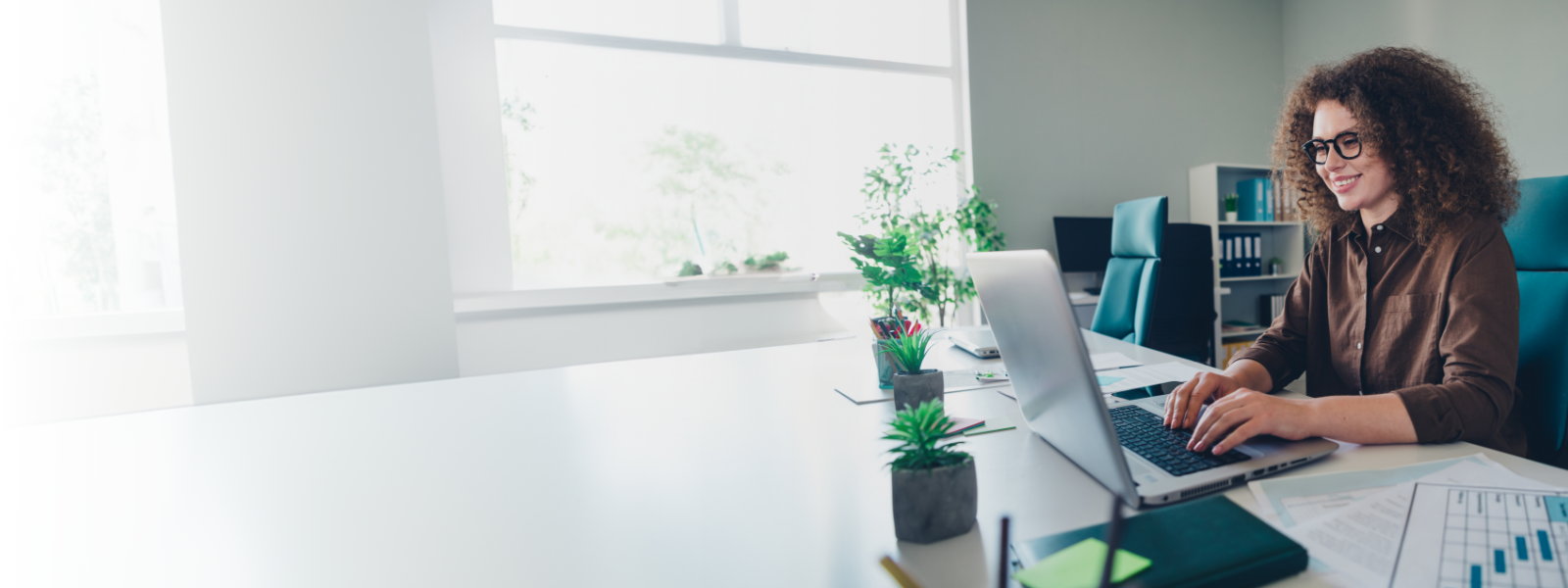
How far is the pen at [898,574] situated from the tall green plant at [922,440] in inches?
3.3

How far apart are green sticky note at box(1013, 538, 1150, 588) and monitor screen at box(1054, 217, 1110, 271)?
354cm

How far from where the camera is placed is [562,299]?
311 cm

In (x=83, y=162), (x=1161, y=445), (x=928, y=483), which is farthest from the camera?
(x=83, y=162)

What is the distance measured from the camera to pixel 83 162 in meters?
2.67

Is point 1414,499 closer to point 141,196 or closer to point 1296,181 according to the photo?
point 1296,181

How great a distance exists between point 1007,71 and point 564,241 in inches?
106

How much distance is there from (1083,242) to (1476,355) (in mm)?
3030

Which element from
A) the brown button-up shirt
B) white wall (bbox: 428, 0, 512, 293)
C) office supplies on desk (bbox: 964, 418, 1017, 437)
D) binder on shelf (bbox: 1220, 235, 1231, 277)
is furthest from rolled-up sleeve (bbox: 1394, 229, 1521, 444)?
binder on shelf (bbox: 1220, 235, 1231, 277)

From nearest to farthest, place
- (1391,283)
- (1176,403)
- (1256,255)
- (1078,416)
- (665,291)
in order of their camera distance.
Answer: (1078,416) → (1176,403) → (1391,283) → (665,291) → (1256,255)

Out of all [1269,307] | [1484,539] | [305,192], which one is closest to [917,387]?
[1484,539]

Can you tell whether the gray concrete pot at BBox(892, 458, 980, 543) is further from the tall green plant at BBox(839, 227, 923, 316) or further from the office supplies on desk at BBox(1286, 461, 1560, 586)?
the tall green plant at BBox(839, 227, 923, 316)

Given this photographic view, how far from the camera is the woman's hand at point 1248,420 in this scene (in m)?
0.79

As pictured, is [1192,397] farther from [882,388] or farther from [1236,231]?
[1236,231]

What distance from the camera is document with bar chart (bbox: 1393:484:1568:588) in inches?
19.3
